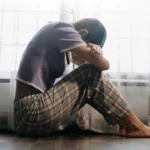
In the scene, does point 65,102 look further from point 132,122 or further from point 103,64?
point 132,122

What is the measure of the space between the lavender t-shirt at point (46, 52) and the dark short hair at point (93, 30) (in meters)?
0.09

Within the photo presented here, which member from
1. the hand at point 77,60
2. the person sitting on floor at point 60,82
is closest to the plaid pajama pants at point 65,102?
the person sitting on floor at point 60,82

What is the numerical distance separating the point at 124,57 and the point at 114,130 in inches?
16.8

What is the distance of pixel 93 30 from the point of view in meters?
1.21

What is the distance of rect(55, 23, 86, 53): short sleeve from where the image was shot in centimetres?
109

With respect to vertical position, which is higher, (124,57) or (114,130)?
(124,57)

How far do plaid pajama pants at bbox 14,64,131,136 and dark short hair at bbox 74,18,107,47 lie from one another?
0.14m

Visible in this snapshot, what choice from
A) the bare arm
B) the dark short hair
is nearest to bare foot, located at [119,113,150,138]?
the bare arm

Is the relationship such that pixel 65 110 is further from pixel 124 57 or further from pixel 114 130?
pixel 124 57

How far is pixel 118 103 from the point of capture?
4.03 feet

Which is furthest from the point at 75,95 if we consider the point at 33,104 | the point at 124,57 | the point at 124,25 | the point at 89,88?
the point at 124,25

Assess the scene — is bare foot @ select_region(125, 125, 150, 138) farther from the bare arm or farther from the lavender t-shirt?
the lavender t-shirt

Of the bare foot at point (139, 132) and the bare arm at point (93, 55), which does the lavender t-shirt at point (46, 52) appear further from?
the bare foot at point (139, 132)

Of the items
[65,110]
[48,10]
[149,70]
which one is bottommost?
[65,110]
